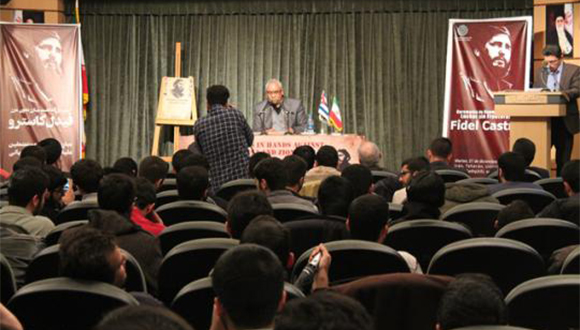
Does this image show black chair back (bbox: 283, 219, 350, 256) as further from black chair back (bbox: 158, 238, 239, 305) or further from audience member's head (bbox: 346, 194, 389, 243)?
black chair back (bbox: 158, 238, 239, 305)

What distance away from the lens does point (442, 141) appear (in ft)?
27.1

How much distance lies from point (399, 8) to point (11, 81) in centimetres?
511

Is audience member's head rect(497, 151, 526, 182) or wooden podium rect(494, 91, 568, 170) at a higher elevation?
wooden podium rect(494, 91, 568, 170)

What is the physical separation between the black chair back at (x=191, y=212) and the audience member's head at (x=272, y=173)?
0.54 metres

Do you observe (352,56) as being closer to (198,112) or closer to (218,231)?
(198,112)

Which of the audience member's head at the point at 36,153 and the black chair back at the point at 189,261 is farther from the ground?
the audience member's head at the point at 36,153

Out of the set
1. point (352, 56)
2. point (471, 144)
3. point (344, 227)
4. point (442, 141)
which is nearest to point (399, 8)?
point (352, 56)

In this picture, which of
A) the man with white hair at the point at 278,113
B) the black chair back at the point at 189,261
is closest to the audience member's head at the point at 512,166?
the black chair back at the point at 189,261

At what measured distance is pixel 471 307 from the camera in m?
2.47

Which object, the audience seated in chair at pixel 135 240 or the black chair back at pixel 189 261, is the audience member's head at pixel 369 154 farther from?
the black chair back at pixel 189 261

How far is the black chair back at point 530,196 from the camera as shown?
6.01 meters

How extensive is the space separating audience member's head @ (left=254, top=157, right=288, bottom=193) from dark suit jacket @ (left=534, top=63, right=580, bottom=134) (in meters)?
4.41

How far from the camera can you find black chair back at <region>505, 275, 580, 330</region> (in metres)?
3.12

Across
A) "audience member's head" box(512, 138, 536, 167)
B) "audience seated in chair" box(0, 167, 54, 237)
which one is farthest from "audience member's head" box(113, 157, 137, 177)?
"audience member's head" box(512, 138, 536, 167)
